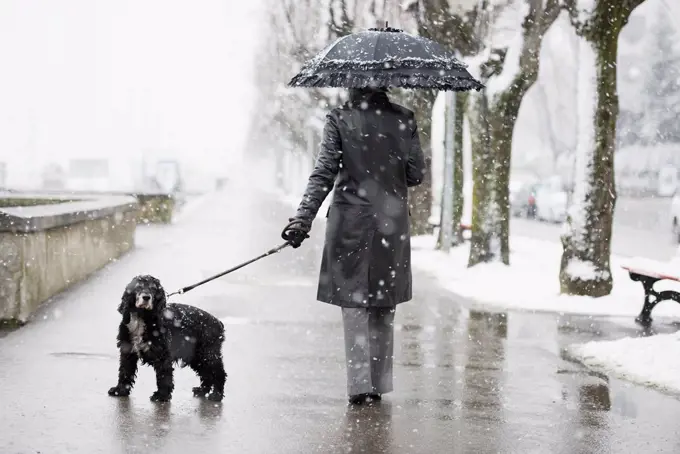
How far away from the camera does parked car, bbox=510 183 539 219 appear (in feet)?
143

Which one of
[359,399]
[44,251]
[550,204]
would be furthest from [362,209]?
[550,204]

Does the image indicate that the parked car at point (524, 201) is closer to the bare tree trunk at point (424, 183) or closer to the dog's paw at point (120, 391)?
the bare tree trunk at point (424, 183)

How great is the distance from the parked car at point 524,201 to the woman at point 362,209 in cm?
3721

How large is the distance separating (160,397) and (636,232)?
2853 cm

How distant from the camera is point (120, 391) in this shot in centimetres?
668

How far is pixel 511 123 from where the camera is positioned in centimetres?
1688

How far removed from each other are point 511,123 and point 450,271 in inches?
102

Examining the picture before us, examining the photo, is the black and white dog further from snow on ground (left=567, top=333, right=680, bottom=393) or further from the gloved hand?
snow on ground (left=567, top=333, right=680, bottom=393)

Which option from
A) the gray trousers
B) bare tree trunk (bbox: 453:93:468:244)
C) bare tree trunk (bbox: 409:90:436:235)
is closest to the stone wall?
the gray trousers

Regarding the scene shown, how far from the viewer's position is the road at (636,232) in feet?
83.6

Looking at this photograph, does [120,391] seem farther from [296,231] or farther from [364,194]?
[364,194]

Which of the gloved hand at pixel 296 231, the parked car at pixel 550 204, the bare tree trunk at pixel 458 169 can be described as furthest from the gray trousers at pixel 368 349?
the parked car at pixel 550 204

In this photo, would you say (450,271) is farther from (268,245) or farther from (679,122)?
(679,122)

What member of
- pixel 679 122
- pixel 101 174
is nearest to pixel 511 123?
pixel 679 122
